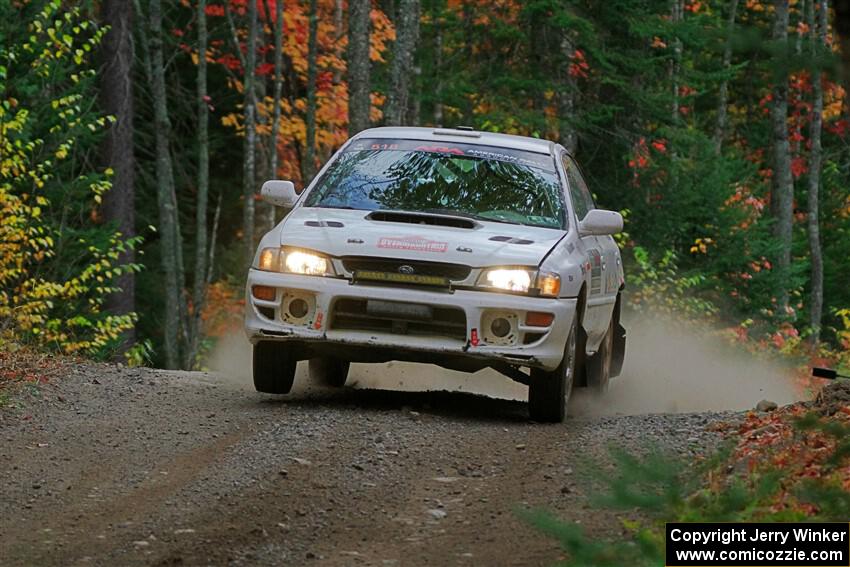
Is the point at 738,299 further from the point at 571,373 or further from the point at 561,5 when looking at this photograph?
the point at 571,373

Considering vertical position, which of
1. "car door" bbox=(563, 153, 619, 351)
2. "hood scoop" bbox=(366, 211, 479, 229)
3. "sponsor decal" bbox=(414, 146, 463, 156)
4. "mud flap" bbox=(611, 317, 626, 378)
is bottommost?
"mud flap" bbox=(611, 317, 626, 378)

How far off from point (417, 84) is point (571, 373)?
18278 mm

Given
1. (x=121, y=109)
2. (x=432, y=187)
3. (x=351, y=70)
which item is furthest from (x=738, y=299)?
(x=432, y=187)

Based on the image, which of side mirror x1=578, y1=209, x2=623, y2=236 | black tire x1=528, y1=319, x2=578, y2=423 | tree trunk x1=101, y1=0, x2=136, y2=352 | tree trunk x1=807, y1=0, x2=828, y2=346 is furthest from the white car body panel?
tree trunk x1=807, y1=0, x2=828, y2=346

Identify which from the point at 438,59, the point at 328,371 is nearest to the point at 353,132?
the point at 328,371

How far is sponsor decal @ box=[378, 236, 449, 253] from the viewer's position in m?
9.77

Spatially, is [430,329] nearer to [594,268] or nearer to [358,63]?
[594,268]

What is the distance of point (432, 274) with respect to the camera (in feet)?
32.0

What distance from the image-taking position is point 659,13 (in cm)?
2772

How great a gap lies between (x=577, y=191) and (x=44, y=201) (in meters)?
5.76

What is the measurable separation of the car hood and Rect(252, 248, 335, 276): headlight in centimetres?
6

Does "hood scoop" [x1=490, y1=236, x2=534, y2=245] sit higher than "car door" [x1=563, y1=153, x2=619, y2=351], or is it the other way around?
"hood scoop" [x1=490, y1=236, x2=534, y2=245]

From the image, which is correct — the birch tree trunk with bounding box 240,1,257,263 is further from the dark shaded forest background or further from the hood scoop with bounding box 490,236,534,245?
the hood scoop with bounding box 490,236,534,245

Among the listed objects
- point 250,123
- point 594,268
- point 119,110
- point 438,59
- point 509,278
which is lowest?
point 250,123
